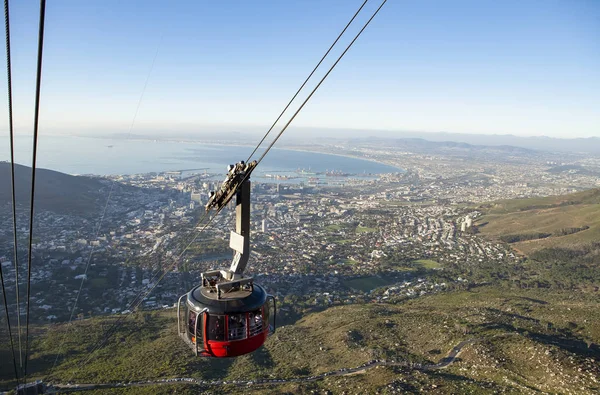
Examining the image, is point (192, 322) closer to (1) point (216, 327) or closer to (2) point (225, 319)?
(1) point (216, 327)

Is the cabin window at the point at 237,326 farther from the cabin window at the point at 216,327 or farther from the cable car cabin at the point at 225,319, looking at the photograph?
the cabin window at the point at 216,327

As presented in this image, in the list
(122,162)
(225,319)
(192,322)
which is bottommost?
(122,162)

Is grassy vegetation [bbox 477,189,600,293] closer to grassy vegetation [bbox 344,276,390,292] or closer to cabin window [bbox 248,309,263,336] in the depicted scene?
grassy vegetation [bbox 344,276,390,292]

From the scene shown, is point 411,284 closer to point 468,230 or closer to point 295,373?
point 295,373

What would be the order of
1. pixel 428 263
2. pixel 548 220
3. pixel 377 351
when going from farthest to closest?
1. pixel 548 220
2. pixel 428 263
3. pixel 377 351

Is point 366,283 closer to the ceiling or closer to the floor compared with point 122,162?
closer to the floor

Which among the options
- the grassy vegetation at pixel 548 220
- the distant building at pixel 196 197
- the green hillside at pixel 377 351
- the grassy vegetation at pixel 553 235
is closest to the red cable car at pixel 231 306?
the green hillside at pixel 377 351

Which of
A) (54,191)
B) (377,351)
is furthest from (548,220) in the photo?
(54,191)
